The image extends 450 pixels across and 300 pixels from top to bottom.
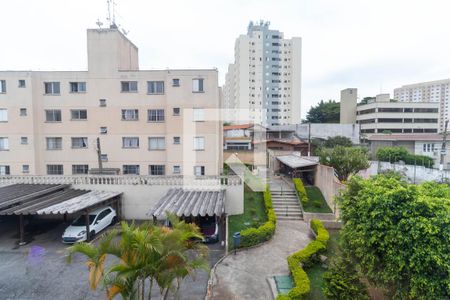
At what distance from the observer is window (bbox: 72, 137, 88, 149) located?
72.3 ft

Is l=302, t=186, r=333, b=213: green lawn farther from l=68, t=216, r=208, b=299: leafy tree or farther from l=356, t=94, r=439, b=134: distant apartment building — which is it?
l=356, t=94, r=439, b=134: distant apartment building

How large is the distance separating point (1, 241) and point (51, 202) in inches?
150

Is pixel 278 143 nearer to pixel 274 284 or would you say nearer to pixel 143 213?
pixel 143 213

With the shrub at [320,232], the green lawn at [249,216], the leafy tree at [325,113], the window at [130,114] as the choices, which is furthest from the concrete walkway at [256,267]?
the leafy tree at [325,113]

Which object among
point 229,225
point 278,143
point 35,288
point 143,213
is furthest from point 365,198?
point 278,143

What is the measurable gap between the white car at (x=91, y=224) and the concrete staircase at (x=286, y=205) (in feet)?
38.9

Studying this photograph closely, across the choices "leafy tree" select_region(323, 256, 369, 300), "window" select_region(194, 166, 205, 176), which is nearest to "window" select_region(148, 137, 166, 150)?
"window" select_region(194, 166, 205, 176)

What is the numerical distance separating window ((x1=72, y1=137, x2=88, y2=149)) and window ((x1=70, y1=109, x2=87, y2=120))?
183 centimetres

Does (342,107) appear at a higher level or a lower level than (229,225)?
higher

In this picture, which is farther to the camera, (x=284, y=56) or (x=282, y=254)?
(x=284, y=56)

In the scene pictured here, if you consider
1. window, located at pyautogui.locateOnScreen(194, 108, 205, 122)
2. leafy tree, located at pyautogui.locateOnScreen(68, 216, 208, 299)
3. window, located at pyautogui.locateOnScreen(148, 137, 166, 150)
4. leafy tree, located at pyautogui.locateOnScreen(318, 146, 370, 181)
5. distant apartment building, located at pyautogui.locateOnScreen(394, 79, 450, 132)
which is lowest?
leafy tree, located at pyautogui.locateOnScreen(68, 216, 208, 299)

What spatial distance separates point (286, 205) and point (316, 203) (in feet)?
7.30

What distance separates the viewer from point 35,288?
9.97 m

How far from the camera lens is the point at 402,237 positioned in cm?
636
